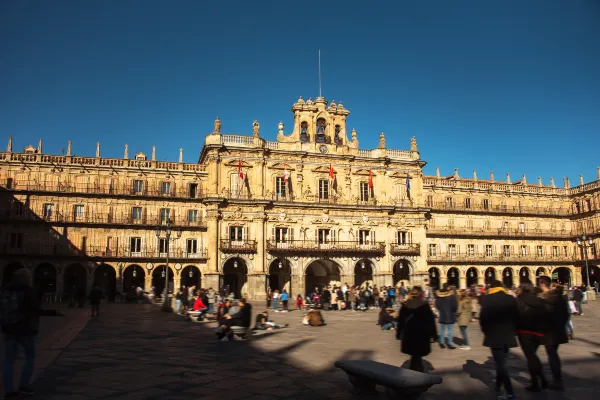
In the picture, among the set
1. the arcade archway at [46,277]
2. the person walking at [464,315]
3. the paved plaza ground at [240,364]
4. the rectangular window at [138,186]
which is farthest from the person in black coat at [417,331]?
the arcade archway at [46,277]

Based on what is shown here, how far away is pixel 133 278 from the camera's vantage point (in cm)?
4494

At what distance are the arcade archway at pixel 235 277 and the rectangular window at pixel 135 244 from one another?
24.3 ft

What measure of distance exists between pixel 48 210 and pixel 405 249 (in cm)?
3074

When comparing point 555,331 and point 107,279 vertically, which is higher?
point 107,279

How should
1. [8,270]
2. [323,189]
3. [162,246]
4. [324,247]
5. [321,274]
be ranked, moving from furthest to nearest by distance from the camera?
1. [321,274]
2. [323,189]
3. [324,247]
4. [162,246]
5. [8,270]

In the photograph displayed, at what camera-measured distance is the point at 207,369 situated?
33.8ft

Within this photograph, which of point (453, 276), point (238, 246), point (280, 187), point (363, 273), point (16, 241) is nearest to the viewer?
point (16, 241)

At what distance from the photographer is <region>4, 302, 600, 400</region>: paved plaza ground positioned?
828 cm

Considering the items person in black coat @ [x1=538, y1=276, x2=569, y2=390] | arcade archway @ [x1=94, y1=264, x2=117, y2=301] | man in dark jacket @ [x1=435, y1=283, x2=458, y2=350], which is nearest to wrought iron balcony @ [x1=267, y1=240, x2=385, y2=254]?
arcade archway @ [x1=94, y1=264, x2=117, y2=301]

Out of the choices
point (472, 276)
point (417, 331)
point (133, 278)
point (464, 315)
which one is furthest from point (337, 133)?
point (417, 331)

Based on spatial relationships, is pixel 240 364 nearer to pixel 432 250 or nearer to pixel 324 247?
pixel 324 247

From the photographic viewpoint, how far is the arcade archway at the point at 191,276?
4494 cm

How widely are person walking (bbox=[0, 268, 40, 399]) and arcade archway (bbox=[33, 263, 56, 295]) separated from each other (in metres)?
38.8

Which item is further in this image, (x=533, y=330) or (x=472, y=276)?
(x=472, y=276)
